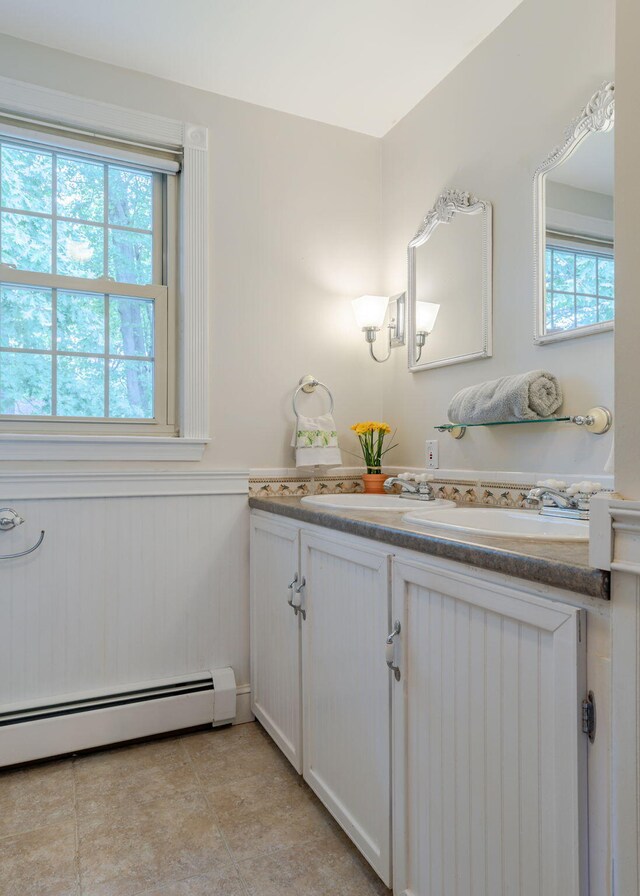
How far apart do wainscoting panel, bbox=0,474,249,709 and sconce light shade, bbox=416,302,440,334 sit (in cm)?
95

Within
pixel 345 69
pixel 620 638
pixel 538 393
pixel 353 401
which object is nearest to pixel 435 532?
pixel 620 638

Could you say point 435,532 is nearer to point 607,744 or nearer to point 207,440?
point 607,744

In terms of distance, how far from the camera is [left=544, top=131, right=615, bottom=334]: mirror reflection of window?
4.69ft

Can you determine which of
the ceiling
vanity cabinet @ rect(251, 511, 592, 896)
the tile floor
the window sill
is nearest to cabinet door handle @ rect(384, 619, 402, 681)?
vanity cabinet @ rect(251, 511, 592, 896)

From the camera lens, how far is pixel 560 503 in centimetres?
134

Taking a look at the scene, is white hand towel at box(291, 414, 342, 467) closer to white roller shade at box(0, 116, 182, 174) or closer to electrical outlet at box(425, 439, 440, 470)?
electrical outlet at box(425, 439, 440, 470)

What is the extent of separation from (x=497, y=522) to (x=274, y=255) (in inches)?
56.9

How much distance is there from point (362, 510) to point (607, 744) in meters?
0.89

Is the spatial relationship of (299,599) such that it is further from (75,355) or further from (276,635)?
(75,355)

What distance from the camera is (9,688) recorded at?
187 cm

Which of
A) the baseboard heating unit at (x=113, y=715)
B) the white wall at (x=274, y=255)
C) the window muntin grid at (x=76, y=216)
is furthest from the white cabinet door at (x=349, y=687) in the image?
the window muntin grid at (x=76, y=216)

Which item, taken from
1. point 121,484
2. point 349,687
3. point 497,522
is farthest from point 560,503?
point 121,484

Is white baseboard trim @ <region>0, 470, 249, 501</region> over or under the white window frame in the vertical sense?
under

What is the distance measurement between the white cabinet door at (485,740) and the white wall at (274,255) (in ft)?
4.05
